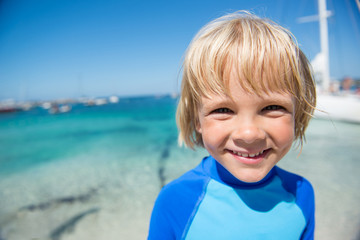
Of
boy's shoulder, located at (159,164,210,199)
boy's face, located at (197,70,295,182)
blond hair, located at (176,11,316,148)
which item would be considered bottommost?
boy's shoulder, located at (159,164,210,199)

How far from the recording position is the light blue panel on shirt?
0.92 metres

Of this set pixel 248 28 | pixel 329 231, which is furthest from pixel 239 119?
pixel 329 231

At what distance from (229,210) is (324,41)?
19516 mm

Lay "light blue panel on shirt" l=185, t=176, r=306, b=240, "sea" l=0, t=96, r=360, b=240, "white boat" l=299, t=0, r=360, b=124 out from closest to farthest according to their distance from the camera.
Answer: "light blue panel on shirt" l=185, t=176, r=306, b=240 < "sea" l=0, t=96, r=360, b=240 < "white boat" l=299, t=0, r=360, b=124

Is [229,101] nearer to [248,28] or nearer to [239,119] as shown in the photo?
[239,119]

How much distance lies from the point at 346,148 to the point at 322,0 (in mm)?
13880

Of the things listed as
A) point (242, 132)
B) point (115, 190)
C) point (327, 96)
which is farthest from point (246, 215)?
point (327, 96)

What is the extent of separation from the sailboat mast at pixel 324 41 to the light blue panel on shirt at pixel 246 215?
19.0 meters

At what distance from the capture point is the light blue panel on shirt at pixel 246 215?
3.01ft

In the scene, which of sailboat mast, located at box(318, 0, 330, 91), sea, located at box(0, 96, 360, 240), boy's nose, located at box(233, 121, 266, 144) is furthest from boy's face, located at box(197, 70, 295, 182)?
sailboat mast, located at box(318, 0, 330, 91)

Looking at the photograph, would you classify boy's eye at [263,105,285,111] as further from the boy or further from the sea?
the sea

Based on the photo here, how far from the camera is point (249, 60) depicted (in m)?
0.72

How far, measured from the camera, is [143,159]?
7.59 meters

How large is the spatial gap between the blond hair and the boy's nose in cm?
13
